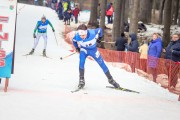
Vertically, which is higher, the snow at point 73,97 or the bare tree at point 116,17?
the bare tree at point 116,17

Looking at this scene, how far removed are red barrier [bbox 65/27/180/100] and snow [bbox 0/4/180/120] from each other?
0.44 m

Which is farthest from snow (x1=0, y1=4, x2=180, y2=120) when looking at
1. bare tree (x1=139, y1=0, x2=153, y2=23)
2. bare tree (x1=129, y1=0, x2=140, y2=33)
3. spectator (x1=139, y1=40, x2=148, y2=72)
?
bare tree (x1=139, y1=0, x2=153, y2=23)

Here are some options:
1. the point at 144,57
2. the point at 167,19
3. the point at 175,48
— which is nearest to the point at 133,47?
the point at 144,57

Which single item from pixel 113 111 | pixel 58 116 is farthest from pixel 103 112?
pixel 58 116

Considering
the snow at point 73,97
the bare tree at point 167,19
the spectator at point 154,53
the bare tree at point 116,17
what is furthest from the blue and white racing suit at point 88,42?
the bare tree at point 167,19

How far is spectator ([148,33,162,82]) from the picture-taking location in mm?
13773

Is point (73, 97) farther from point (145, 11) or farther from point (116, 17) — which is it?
point (145, 11)

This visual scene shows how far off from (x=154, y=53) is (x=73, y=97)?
5.62 metres

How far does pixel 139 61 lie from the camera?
49.3ft

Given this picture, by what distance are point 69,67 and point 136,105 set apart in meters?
6.82

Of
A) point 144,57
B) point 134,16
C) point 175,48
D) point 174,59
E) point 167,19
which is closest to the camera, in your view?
point 175,48

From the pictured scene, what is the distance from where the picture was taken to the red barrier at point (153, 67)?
42.2ft

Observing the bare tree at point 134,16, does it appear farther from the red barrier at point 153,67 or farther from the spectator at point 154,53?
the spectator at point 154,53

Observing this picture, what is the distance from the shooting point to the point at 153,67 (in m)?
13.9
